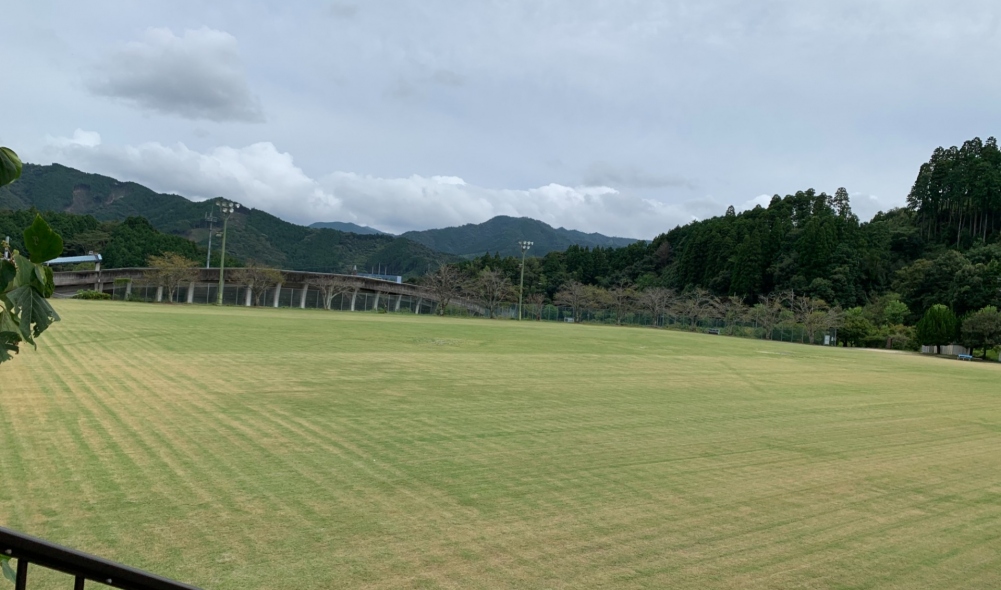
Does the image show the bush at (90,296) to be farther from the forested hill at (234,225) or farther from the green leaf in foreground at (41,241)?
the forested hill at (234,225)

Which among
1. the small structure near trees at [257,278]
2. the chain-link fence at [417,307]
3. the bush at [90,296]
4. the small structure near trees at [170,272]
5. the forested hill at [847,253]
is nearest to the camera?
the bush at [90,296]

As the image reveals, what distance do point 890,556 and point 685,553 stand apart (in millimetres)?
1620

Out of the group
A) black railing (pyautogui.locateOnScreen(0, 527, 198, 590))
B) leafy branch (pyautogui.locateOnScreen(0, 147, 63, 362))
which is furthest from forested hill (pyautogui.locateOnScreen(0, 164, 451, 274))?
black railing (pyautogui.locateOnScreen(0, 527, 198, 590))

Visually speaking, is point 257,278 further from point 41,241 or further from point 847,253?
point 41,241

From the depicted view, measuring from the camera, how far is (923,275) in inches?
2261

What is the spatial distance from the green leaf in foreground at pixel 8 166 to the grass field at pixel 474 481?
2.97 m

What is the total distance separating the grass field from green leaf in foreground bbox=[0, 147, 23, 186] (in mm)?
2971

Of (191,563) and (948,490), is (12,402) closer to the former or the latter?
(191,563)

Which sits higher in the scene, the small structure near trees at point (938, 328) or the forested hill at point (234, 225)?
the forested hill at point (234, 225)

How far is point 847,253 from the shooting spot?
64.4m

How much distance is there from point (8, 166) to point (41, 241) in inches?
7.5

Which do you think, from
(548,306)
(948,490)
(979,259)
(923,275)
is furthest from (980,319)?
(948,490)

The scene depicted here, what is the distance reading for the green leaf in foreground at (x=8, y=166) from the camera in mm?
1604

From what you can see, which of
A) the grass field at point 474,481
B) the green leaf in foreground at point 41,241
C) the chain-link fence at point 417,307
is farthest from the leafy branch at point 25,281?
the chain-link fence at point 417,307
